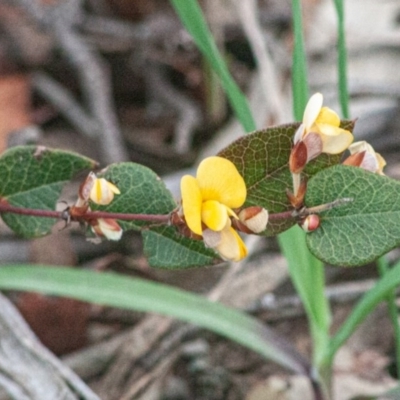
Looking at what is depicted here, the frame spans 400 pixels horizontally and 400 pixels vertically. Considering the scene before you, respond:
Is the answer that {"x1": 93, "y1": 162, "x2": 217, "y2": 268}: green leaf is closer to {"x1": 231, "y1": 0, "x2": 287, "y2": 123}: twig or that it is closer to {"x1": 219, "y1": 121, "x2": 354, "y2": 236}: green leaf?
{"x1": 219, "y1": 121, "x2": 354, "y2": 236}: green leaf

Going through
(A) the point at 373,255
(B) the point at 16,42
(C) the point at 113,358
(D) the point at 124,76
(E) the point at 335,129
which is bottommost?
(C) the point at 113,358

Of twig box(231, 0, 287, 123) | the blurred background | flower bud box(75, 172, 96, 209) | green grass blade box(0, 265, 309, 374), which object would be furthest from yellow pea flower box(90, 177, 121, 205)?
twig box(231, 0, 287, 123)

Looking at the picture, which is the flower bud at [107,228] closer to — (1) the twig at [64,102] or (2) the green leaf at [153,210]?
(2) the green leaf at [153,210]

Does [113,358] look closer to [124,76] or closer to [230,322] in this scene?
[230,322]

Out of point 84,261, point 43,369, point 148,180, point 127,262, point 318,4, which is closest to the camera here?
point 148,180

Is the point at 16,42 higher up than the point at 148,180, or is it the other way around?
the point at 148,180

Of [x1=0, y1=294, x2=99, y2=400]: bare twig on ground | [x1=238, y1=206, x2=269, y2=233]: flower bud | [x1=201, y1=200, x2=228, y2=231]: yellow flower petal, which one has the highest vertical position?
[x1=201, y1=200, x2=228, y2=231]: yellow flower petal

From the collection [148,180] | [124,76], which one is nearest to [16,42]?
[124,76]

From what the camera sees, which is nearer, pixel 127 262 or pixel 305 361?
pixel 305 361
